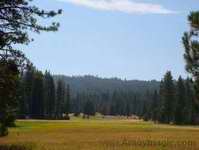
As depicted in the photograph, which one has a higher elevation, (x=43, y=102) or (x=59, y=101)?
(x=59, y=101)

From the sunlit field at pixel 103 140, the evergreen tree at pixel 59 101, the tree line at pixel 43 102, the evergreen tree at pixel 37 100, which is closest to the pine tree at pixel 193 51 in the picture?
the sunlit field at pixel 103 140

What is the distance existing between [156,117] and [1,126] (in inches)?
4629

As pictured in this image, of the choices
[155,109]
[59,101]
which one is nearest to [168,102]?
[155,109]

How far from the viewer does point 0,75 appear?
2898 centimetres

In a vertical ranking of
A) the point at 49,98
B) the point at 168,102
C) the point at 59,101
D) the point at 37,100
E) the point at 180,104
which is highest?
the point at 49,98

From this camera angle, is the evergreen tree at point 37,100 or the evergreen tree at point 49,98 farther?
the evergreen tree at point 49,98

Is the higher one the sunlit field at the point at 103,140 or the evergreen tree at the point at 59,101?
the evergreen tree at the point at 59,101

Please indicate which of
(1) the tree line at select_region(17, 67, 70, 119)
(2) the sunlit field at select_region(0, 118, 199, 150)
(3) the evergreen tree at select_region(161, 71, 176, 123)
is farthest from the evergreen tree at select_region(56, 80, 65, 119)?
(2) the sunlit field at select_region(0, 118, 199, 150)

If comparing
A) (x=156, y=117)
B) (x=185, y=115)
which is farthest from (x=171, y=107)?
(x=156, y=117)

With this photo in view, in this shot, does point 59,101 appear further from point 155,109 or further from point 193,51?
point 193,51

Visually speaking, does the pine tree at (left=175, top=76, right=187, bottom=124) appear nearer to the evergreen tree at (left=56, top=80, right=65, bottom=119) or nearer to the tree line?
the tree line

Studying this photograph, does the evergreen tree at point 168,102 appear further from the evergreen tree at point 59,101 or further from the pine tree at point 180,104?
the evergreen tree at point 59,101

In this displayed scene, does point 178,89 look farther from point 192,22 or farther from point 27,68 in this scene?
point 27,68

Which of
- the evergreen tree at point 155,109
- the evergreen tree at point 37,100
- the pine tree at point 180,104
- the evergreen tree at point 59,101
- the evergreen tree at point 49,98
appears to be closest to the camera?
the pine tree at point 180,104
